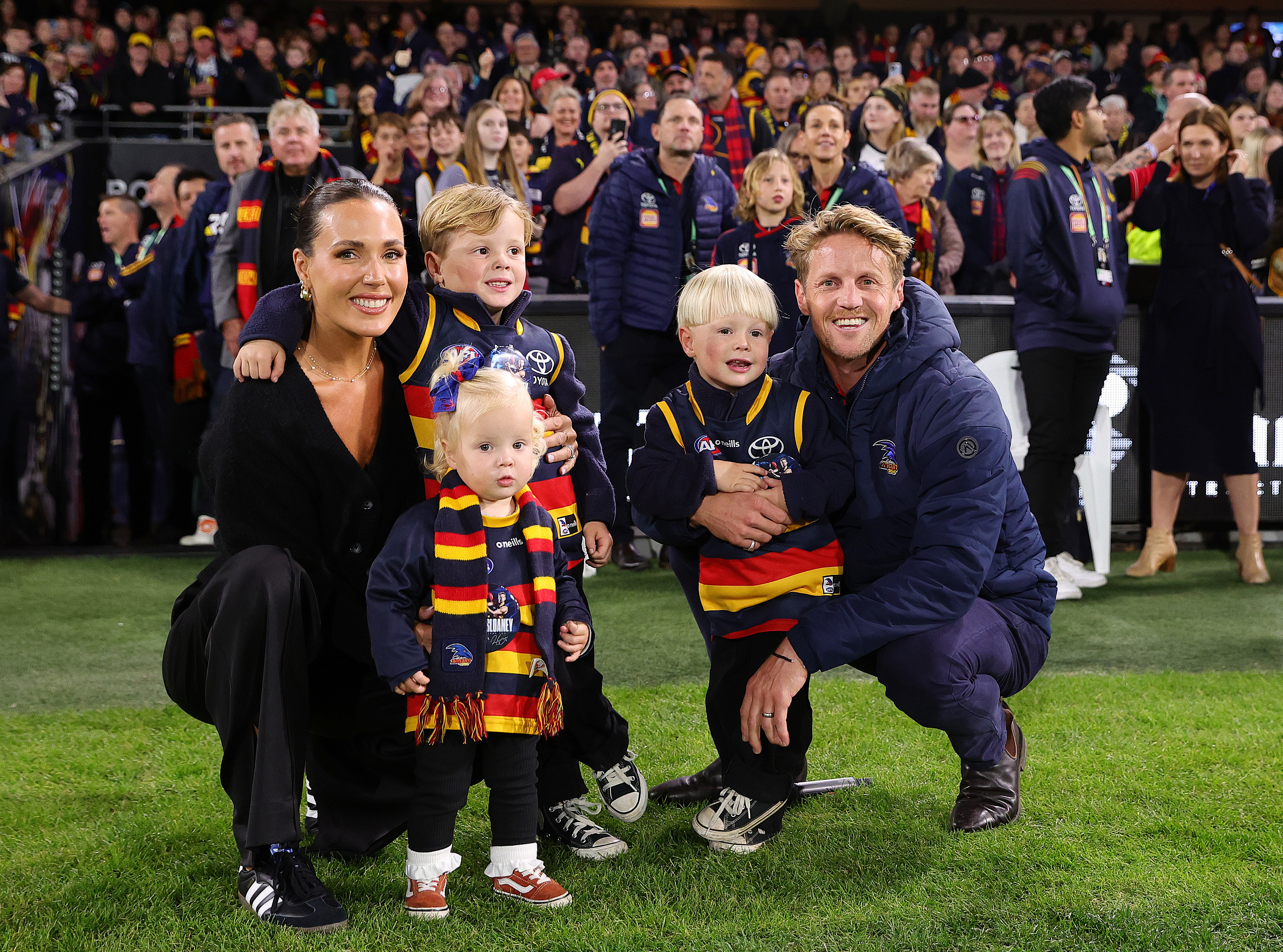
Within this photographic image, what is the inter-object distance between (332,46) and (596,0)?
649cm

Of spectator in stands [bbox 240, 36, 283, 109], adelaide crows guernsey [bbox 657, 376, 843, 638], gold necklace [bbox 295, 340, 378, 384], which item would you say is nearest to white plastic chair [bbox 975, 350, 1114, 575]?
adelaide crows guernsey [bbox 657, 376, 843, 638]

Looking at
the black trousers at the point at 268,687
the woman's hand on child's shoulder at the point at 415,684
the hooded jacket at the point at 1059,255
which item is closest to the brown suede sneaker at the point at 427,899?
the black trousers at the point at 268,687

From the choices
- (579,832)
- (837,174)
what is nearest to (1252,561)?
(837,174)

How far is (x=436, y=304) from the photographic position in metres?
2.94

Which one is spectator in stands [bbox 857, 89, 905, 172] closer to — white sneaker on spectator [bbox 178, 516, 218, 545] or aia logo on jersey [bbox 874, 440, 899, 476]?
white sneaker on spectator [bbox 178, 516, 218, 545]

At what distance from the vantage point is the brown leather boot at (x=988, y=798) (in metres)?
2.82

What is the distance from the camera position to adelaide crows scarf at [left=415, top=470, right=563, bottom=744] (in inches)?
96.0

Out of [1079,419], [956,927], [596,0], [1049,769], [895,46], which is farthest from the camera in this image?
[596,0]

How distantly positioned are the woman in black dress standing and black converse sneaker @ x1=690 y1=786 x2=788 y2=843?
3638mm

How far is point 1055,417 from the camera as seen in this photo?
5391 mm

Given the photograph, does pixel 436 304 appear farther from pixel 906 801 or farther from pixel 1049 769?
pixel 1049 769

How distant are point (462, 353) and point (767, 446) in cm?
76

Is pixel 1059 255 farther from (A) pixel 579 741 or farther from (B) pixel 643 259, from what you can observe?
(A) pixel 579 741

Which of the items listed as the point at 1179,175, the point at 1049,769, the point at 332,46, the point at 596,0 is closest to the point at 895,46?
the point at 596,0
